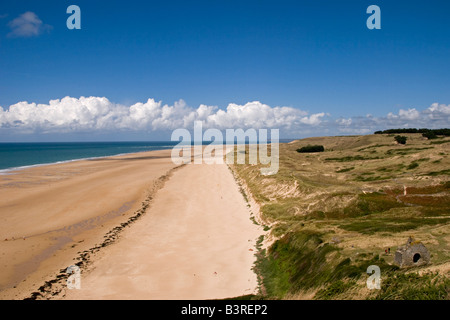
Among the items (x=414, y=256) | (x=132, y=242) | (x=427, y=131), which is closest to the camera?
(x=414, y=256)

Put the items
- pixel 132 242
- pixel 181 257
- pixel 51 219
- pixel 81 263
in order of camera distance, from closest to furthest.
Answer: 1. pixel 81 263
2. pixel 181 257
3. pixel 132 242
4. pixel 51 219

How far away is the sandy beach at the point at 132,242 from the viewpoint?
14.5 m

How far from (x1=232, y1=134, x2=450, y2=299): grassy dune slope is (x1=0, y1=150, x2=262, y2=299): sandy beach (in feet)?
6.91

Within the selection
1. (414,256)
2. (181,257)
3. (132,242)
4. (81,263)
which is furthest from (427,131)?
(81,263)

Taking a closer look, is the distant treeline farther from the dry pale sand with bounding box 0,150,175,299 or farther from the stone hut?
the stone hut

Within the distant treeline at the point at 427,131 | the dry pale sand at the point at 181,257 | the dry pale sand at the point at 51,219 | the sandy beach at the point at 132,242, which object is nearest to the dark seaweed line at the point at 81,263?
the sandy beach at the point at 132,242

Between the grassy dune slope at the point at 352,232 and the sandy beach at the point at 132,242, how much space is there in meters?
2.11

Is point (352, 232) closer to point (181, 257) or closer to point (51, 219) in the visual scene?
point (181, 257)

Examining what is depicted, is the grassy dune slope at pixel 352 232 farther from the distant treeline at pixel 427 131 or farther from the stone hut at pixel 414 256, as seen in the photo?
the distant treeline at pixel 427 131

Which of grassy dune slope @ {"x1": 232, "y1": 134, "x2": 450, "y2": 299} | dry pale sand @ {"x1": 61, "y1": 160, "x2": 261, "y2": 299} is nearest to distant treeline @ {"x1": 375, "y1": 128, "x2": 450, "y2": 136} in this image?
grassy dune slope @ {"x1": 232, "y1": 134, "x2": 450, "y2": 299}

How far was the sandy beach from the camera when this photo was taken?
47.4ft

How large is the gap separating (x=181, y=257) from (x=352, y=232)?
10.1 metres

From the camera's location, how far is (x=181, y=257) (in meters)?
18.0
